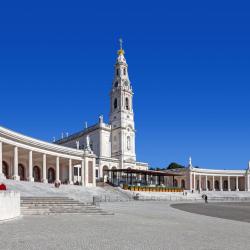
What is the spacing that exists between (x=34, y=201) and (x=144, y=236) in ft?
40.1

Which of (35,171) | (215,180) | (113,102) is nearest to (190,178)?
(215,180)

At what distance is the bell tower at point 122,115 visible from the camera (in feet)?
309

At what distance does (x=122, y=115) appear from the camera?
94688 millimetres

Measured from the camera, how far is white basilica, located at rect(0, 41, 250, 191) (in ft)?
225

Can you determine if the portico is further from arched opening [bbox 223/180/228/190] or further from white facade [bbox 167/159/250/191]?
arched opening [bbox 223/180/228/190]

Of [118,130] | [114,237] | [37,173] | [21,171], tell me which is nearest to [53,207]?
[114,237]

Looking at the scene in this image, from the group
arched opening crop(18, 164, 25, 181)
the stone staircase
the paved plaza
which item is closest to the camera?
the stone staircase

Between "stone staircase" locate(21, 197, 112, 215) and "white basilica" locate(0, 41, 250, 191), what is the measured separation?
37391mm

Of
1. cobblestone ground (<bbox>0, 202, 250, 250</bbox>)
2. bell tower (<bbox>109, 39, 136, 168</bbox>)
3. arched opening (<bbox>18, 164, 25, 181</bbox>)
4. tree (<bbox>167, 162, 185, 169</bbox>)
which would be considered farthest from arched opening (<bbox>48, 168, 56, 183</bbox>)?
tree (<bbox>167, 162, 185, 169</bbox>)

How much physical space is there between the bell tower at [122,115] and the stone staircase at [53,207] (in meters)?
67.7

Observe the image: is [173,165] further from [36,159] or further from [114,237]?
[114,237]

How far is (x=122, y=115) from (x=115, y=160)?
11.0 metres

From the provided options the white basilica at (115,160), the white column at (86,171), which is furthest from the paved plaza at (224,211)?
the white basilica at (115,160)

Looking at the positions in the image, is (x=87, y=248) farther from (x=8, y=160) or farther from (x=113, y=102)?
(x=113, y=102)
